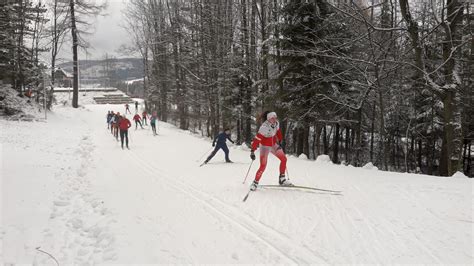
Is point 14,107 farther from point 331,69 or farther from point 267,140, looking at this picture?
point 267,140

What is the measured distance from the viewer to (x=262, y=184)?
853cm

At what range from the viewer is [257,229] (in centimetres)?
535

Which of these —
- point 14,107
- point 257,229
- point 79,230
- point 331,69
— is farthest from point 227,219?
point 14,107

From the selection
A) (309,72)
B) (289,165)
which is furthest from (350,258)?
(309,72)

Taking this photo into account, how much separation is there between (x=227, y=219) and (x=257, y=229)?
72 cm

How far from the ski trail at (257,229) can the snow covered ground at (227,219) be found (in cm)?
2

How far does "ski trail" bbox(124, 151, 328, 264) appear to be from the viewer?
439 centimetres

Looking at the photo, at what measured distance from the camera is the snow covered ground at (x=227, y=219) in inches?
175

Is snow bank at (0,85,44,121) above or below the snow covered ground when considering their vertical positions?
above

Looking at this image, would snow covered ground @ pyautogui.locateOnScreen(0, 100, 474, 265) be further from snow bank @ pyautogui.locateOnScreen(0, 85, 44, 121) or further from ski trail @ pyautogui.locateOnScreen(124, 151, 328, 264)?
snow bank @ pyautogui.locateOnScreen(0, 85, 44, 121)

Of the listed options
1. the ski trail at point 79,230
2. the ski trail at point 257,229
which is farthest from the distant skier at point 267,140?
the ski trail at point 79,230

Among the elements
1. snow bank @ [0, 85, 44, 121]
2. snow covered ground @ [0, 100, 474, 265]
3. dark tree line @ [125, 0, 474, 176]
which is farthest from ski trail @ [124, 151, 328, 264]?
snow bank @ [0, 85, 44, 121]

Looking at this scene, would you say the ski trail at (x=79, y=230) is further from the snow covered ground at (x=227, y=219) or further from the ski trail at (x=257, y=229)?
the ski trail at (x=257, y=229)

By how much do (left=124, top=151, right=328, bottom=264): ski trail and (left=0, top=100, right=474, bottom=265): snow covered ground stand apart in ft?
0.05
